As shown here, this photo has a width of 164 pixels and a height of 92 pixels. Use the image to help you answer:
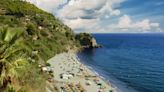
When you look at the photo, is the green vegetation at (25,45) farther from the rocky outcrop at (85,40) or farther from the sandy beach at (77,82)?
the rocky outcrop at (85,40)

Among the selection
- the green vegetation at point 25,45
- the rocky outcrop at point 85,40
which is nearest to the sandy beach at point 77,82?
the green vegetation at point 25,45

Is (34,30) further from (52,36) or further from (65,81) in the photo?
(65,81)

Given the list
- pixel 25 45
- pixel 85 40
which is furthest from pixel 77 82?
pixel 85 40

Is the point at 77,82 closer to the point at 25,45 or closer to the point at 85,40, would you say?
the point at 25,45

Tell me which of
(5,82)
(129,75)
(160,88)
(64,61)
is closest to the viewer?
(5,82)

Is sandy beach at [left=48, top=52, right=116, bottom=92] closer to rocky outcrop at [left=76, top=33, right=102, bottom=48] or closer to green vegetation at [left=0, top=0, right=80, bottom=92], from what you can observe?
green vegetation at [left=0, top=0, right=80, bottom=92]

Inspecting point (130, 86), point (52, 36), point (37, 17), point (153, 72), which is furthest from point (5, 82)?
point (37, 17)

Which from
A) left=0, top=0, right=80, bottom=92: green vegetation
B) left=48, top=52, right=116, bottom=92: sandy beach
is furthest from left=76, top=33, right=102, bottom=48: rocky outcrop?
left=48, top=52, right=116, bottom=92: sandy beach

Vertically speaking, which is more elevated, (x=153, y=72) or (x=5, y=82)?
(x=5, y=82)
